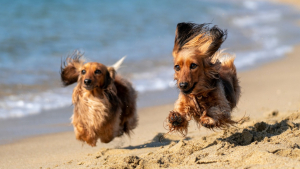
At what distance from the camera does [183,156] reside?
452cm

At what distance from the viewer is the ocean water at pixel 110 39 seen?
8828 millimetres

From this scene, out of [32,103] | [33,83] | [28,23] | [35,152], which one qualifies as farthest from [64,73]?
[28,23]

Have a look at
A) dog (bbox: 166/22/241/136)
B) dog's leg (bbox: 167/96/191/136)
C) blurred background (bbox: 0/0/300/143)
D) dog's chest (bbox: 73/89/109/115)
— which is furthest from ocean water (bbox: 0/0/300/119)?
dog's leg (bbox: 167/96/191/136)

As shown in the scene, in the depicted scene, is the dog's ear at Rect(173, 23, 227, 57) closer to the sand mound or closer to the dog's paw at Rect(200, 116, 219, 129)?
the dog's paw at Rect(200, 116, 219, 129)

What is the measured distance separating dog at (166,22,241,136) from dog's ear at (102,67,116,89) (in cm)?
132

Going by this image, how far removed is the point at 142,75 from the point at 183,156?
5.64 meters

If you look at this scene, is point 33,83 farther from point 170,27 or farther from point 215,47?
point 170,27

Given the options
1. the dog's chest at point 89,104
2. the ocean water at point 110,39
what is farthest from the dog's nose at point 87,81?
the ocean water at point 110,39

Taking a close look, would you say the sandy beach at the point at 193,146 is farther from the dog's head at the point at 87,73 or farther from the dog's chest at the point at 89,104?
the dog's head at the point at 87,73

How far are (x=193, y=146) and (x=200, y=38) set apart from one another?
119 centimetres

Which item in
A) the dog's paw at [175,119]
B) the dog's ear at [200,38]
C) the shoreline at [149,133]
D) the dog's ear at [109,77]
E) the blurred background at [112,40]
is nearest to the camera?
the dog's paw at [175,119]

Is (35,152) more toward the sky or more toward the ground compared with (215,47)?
more toward the ground

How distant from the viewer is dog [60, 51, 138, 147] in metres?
5.75

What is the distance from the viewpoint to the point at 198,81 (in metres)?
4.66
